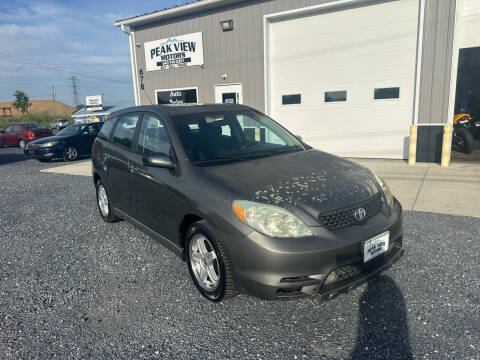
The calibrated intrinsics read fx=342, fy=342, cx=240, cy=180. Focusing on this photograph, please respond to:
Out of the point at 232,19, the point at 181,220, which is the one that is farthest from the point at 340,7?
the point at 181,220

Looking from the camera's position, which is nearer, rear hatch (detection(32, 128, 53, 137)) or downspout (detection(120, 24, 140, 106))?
downspout (detection(120, 24, 140, 106))

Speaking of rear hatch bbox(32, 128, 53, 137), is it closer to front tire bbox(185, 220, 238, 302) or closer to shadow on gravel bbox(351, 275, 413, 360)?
front tire bbox(185, 220, 238, 302)

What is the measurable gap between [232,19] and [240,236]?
34.3 feet

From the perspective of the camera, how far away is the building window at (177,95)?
12891 mm

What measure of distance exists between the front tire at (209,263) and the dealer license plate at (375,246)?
1.00 m

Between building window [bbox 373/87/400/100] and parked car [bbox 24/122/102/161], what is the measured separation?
984cm

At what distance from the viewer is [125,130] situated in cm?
416

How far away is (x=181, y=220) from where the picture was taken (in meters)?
2.96

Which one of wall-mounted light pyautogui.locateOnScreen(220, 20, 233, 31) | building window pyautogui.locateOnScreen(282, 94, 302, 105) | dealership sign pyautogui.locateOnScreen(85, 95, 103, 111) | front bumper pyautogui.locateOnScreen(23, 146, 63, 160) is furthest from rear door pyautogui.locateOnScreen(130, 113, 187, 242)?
dealership sign pyautogui.locateOnScreen(85, 95, 103, 111)

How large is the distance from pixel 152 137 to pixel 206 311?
1.85 meters

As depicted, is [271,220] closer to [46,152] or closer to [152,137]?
[152,137]

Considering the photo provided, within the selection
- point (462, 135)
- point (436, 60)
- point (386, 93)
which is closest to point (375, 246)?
point (436, 60)

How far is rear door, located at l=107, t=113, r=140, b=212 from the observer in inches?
155

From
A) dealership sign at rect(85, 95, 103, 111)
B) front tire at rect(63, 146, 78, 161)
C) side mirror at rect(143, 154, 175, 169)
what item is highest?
dealership sign at rect(85, 95, 103, 111)
